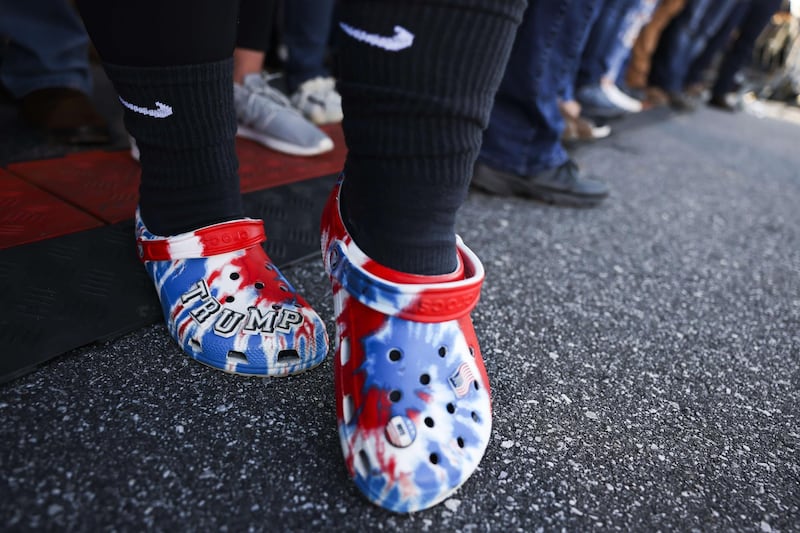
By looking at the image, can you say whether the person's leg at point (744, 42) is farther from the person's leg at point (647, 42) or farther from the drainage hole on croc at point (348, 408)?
the drainage hole on croc at point (348, 408)

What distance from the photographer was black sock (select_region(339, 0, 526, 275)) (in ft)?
1.52

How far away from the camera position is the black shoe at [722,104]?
3.61 metres

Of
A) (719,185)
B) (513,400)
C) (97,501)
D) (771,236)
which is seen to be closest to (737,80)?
(719,185)

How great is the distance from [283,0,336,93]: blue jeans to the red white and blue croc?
1.34 meters

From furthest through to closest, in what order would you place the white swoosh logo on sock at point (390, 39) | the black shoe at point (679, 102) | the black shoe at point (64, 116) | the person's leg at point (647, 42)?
the black shoe at point (679, 102) < the person's leg at point (647, 42) < the black shoe at point (64, 116) < the white swoosh logo on sock at point (390, 39)

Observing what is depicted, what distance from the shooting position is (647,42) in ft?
9.53

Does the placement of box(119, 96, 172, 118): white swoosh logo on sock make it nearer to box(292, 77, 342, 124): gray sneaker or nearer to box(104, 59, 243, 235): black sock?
box(104, 59, 243, 235): black sock

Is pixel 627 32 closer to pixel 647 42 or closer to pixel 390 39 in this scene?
pixel 647 42

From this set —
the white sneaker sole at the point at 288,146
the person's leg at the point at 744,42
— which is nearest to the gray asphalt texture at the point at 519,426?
the white sneaker sole at the point at 288,146

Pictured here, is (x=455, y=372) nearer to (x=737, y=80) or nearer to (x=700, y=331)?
(x=700, y=331)

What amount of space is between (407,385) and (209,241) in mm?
312

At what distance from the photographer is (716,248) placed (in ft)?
4.24

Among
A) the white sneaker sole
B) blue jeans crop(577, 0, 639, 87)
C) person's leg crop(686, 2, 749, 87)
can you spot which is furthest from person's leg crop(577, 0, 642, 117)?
person's leg crop(686, 2, 749, 87)

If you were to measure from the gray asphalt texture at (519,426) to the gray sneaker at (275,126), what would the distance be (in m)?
0.52
